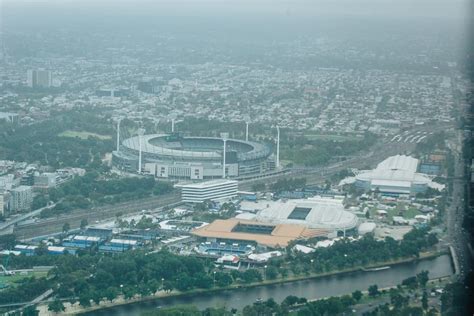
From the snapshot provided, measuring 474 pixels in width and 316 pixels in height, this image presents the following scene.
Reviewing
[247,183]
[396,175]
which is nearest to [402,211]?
[396,175]

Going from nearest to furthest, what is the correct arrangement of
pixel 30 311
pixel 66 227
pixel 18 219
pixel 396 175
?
1. pixel 30 311
2. pixel 66 227
3. pixel 18 219
4. pixel 396 175

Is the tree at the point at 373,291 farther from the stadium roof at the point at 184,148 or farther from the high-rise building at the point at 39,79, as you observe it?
the high-rise building at the point at 39,79

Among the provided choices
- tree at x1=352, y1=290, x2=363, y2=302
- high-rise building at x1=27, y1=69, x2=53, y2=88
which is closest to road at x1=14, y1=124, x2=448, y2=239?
tree at x1=352, y1=290, x2=363, y2=302

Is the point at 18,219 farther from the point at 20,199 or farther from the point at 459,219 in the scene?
the point at 459,219

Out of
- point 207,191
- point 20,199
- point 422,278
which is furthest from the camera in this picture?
point 207,191

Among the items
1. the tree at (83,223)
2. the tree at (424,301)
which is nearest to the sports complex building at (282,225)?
the tree at (83,223)
